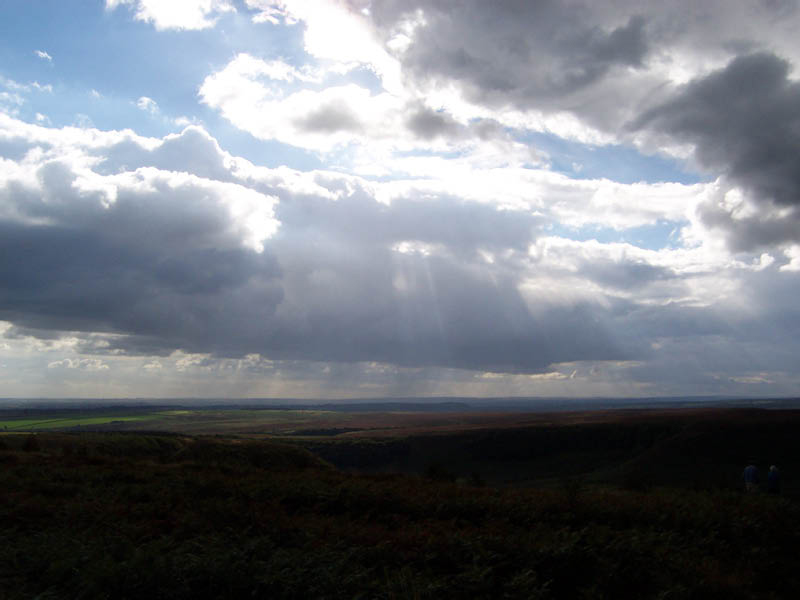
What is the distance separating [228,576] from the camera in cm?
996

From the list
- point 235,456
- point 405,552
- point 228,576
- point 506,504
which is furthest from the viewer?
point 235,456

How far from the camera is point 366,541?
1347 centimetres

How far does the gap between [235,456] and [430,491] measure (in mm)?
25621

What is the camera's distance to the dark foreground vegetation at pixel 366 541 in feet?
32.7

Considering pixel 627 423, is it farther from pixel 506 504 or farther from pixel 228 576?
pixel 228 576

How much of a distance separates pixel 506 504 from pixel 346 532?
6.08 m

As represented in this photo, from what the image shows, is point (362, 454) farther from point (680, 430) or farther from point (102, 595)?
point (102, 595)

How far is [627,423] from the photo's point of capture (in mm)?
104125

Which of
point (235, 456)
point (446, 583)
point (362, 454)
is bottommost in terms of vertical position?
point (362, 454)

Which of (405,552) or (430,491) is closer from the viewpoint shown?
(405,552)

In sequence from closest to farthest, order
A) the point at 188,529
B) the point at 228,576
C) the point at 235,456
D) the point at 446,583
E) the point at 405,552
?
1. the point at 228,576
2. the point at 446,583
3. the point at 405,552
4. the point at 188,529
5. the point at 235,456

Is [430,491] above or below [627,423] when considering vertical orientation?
above

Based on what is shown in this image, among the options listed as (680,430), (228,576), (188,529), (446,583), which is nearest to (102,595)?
(228,576)

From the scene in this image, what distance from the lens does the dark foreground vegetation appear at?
32.7ft
